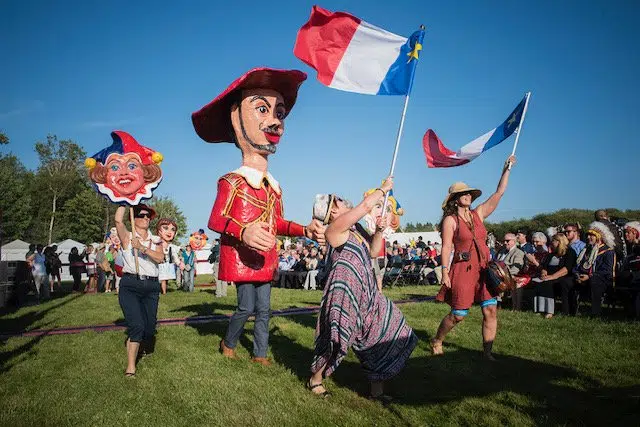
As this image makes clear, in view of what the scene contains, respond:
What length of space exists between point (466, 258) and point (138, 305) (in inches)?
157

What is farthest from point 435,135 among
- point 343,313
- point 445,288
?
point 343,313

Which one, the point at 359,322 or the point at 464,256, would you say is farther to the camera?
the point at 464,256

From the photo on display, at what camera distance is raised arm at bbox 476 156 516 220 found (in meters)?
5.29

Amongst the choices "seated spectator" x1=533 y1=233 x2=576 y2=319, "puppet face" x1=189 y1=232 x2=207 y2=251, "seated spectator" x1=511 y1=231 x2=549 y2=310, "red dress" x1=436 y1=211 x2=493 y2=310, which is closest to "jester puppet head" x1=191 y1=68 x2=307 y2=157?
"red dress" x1=436 y1=211 x2=493 y2=310

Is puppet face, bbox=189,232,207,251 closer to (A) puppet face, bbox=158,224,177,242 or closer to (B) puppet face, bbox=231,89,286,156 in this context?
(A) puppet face, bbox=158,224,177,242

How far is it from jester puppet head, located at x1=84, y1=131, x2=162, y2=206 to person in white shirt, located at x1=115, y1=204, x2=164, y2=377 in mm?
207

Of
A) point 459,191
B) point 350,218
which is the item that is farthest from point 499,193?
point 350,218

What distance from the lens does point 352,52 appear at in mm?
4734

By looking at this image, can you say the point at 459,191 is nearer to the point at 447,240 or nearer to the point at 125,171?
the point at 447,240

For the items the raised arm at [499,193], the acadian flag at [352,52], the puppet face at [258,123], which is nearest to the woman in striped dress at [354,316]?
the acadian flag at [352,52]

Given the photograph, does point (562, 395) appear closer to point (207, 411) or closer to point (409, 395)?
point (409, 395)

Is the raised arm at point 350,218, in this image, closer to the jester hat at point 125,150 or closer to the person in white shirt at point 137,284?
the person in white shirt at point 137,284

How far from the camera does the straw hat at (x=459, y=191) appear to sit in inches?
210

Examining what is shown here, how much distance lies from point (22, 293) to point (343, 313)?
1312 cm
